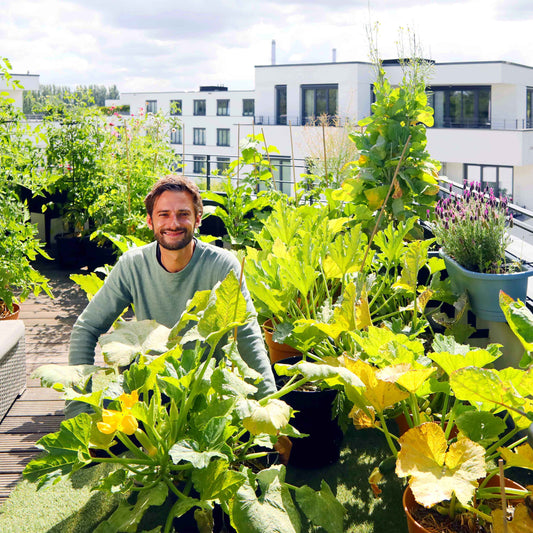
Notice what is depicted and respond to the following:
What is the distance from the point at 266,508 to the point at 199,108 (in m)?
34.5

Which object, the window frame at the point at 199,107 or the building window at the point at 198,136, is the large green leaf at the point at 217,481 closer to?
the building window at the point at 198,136

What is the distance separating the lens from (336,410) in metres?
2.21

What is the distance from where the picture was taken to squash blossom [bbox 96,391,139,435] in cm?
129

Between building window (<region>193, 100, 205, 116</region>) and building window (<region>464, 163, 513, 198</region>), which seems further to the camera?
building window (<region>193, 100, 205, 116</region>)

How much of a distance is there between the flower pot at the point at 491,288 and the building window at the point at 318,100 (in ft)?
73.0

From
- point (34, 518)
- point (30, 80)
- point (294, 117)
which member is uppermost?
point (30, 80)

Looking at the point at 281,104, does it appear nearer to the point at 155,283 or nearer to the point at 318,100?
the point at 318,100

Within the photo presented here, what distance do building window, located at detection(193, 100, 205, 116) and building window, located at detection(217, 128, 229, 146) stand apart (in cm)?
217

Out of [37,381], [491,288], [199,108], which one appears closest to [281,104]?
[199,108]

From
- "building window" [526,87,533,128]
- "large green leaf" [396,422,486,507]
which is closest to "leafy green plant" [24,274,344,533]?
"large green leaf" [396,422,486,507]

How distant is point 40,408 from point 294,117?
23.2m

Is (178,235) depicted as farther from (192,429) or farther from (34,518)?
(34,518)

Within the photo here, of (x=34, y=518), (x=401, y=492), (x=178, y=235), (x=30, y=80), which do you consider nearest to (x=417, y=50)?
(x=178, y=235)

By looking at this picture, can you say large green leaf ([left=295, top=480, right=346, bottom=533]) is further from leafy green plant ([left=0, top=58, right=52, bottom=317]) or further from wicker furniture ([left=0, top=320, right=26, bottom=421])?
leafy green plant ([left=0, top=58, right=52, bottom=317])
